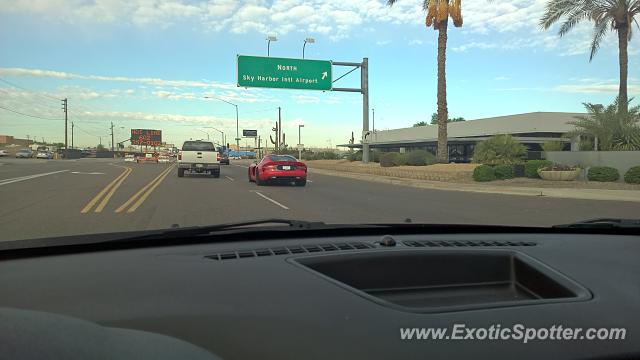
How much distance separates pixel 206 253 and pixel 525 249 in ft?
6.68

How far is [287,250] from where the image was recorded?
10.9 ft

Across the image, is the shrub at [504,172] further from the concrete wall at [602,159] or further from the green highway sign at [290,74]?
the green highway sign at [290,74]

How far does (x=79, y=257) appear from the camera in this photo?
3221 mm

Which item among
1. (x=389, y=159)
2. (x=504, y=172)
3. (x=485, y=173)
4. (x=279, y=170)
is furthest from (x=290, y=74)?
(x=504, y=172)

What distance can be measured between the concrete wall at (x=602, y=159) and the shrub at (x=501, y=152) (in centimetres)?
201

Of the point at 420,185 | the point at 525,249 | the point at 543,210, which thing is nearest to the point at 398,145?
the point at 420,185

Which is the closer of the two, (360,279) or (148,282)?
(148,282)

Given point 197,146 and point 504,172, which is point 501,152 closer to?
point 504,172

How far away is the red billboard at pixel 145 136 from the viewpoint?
404 ft

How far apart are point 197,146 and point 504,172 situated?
15.7 metres

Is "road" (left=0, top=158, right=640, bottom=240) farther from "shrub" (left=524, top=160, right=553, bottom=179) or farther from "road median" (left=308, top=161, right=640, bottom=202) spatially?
"shrub" (left=524, top=160, right=553, bottom=179)

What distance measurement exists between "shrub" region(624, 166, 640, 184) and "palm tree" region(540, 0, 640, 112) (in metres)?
6.09

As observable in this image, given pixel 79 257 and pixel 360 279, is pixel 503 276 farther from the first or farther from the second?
pixel 79 257

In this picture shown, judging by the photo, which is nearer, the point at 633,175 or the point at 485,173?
the point at 633,175
